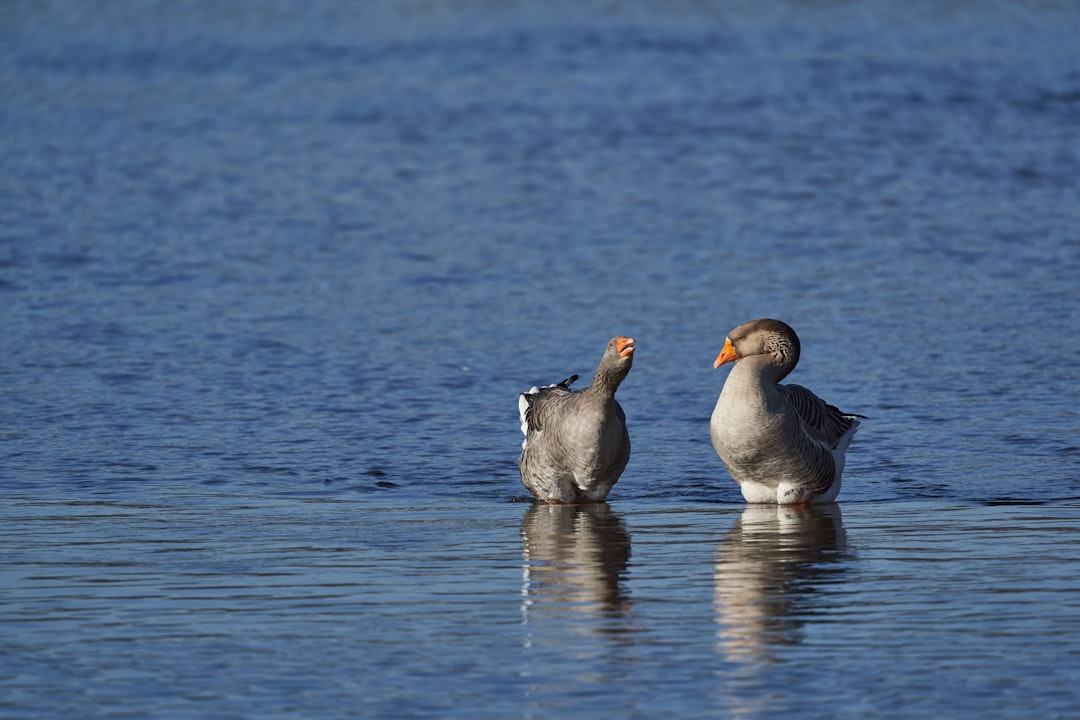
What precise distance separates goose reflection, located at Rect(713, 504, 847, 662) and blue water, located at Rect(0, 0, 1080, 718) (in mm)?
36

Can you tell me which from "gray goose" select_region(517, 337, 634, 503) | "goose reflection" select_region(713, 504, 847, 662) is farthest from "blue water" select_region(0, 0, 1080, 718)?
"gray goose" select_region(517, 337, 634, 503)

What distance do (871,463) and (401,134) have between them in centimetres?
1480

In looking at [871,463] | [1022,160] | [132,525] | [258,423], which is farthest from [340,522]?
[1022,160]

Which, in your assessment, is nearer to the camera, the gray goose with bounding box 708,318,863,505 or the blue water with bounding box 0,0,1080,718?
the blue water with bounding box 0,0,1080,718

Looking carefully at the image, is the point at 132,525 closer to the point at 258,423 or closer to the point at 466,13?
the point at 258,423

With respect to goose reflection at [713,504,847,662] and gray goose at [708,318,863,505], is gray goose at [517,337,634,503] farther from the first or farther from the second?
goose reflection at [713,504,847,662]

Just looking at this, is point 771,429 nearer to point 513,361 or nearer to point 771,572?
point 771,572

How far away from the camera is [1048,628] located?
22.8ft

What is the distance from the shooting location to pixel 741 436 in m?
9.74

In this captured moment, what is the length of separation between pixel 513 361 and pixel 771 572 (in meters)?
6.03

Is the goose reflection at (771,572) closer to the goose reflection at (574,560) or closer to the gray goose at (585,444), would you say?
the goose reflection at (574,560)

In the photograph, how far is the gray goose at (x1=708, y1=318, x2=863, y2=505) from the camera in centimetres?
974

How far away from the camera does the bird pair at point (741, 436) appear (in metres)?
9.75

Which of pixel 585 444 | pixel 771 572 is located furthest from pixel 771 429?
pixel 771 572
